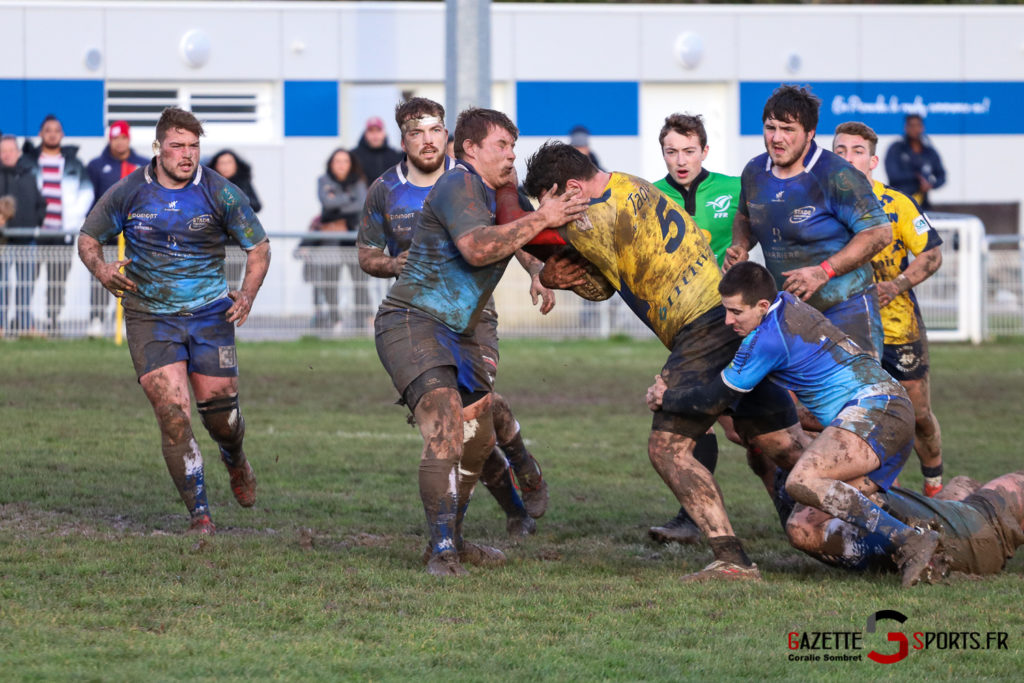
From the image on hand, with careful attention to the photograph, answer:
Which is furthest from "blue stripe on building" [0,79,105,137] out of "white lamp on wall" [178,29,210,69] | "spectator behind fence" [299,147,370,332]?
"spectator behind fence" [299,147,370,332]

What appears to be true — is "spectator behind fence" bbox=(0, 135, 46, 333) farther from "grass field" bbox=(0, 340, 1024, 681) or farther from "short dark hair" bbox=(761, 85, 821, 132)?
"short dark hair" bbox=(761, 85, 821, 132)

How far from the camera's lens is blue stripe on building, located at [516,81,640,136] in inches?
970

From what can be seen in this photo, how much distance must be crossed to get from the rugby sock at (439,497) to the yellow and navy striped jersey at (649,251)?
47.6 inches

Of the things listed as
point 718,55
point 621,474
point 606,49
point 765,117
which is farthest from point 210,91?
point 765,117

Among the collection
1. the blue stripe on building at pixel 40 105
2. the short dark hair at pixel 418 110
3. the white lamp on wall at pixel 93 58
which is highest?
the white lamp on wall at pixel 93 58

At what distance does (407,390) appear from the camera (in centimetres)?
663

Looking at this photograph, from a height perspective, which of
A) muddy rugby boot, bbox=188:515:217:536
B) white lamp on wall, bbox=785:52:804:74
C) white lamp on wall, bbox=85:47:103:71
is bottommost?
muddy rugby boot, bbox=188:515:217:536

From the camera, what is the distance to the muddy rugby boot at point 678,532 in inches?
300

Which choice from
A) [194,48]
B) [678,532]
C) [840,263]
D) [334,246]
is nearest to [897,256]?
[840,263]

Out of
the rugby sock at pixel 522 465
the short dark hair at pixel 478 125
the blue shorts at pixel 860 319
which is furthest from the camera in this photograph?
the rugby sock at pixel 522 465

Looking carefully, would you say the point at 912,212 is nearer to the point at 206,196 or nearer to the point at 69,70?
the point at 206,196

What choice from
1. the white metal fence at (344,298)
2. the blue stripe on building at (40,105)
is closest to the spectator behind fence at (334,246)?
the white metal fence at (344,298)

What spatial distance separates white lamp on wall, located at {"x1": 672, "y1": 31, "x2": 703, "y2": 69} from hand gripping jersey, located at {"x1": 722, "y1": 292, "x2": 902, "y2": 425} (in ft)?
62.8

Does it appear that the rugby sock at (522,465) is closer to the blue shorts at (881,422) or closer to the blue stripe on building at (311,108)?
the blue shorts at (881,422)
